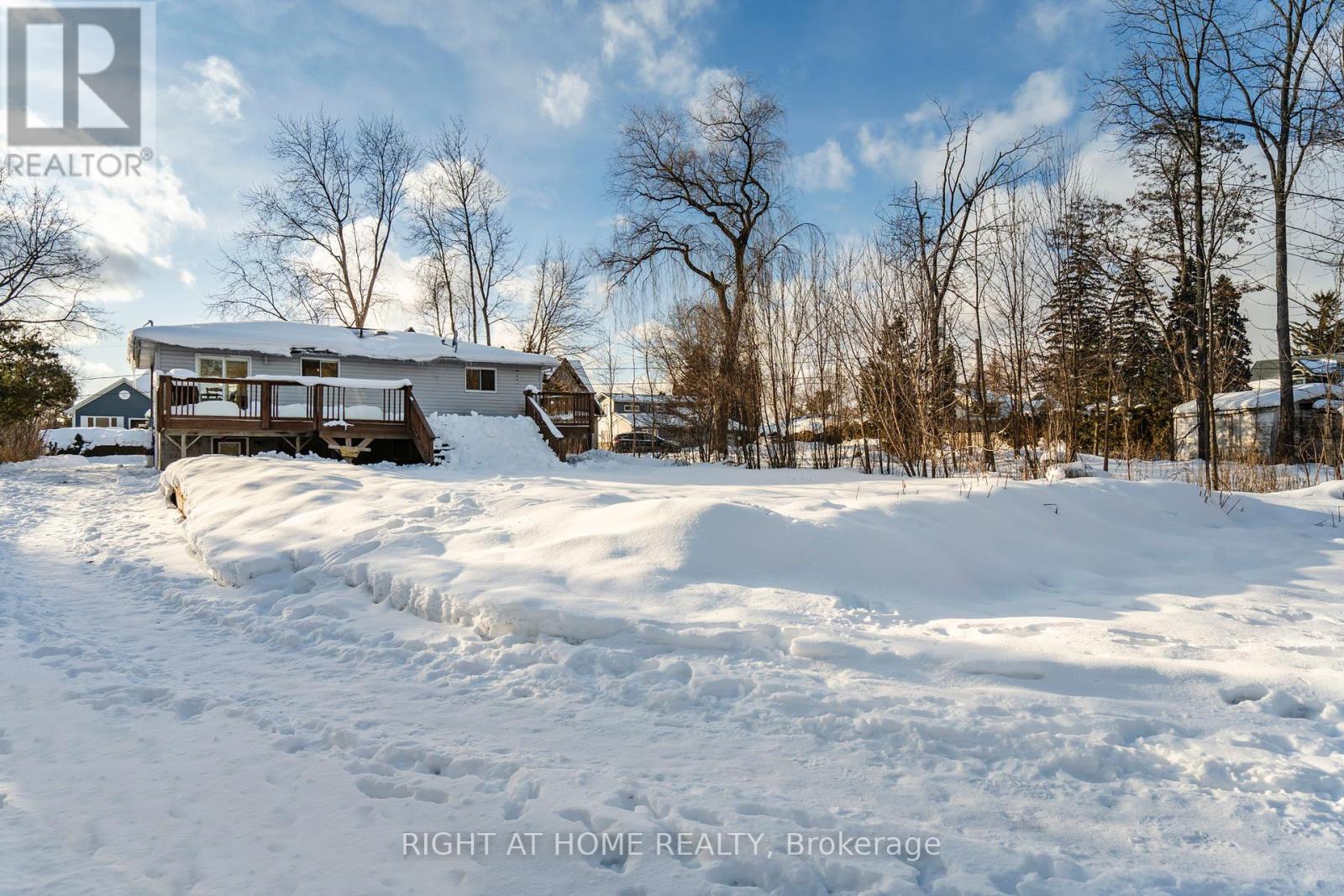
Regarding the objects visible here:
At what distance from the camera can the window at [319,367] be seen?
18062mm

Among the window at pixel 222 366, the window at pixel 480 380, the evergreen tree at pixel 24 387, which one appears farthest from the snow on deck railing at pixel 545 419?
the evergreen tree at pixel 24 387

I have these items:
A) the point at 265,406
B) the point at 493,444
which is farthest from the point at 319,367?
the point at 493,444

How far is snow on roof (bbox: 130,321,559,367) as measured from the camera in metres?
16.3

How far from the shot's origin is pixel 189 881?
167cm

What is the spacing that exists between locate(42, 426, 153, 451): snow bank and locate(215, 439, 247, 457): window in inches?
647

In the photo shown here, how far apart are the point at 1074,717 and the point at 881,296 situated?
29.5 ft

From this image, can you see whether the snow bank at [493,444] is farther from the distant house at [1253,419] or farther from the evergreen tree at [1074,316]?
the distant house at [1253,419]

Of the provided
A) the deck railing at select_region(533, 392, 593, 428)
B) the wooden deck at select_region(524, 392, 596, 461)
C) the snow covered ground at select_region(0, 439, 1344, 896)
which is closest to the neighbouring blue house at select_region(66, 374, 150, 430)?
the deck railing at select_region(533, 392, 593, 428)

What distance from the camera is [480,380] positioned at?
20.4m

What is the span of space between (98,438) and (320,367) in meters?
22.3

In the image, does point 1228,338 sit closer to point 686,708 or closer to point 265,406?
point 686,708

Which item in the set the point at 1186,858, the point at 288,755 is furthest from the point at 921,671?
the point at 288,755

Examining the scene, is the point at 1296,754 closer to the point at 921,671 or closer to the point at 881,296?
the point at 921,671

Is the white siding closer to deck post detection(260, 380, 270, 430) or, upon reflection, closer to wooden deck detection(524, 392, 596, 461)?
wooden deck detection(524, 392, 596, 461)
